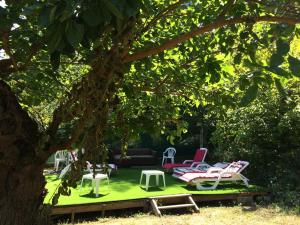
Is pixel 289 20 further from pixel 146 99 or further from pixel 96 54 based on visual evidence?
pixel 146 99

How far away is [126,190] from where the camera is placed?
9.76m

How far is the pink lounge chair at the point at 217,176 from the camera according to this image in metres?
9.98

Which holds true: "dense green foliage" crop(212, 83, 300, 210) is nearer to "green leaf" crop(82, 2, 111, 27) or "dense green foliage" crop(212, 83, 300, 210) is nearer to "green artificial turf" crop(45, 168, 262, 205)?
"green artificial turf" crop(45, 168, 262, 205)

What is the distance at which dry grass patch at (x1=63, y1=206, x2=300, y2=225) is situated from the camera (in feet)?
25.9

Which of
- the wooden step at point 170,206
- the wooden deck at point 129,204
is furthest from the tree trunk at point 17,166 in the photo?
the wooden step at point 170,206

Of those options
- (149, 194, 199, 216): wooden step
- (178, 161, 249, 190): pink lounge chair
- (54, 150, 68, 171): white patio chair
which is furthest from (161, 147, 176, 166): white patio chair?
(149, 194, 199, 216): wooden step

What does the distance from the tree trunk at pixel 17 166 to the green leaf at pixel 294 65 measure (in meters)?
1.86

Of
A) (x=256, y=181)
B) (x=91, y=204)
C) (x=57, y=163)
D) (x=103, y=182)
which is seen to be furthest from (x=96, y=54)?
(x=57, y=163)

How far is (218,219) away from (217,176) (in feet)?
6.75

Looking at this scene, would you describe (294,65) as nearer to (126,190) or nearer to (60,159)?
(126,190)

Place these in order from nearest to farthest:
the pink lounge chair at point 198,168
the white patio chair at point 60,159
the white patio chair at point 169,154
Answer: the pink lounge chair at point 198,168, the white patio chair at point 60,159, the white patio chair at point 169,154

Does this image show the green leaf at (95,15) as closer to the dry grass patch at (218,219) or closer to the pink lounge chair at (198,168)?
the dry grass patch at (218,219)

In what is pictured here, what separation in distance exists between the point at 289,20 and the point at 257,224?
21.4ft

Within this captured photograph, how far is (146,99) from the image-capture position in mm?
4207
